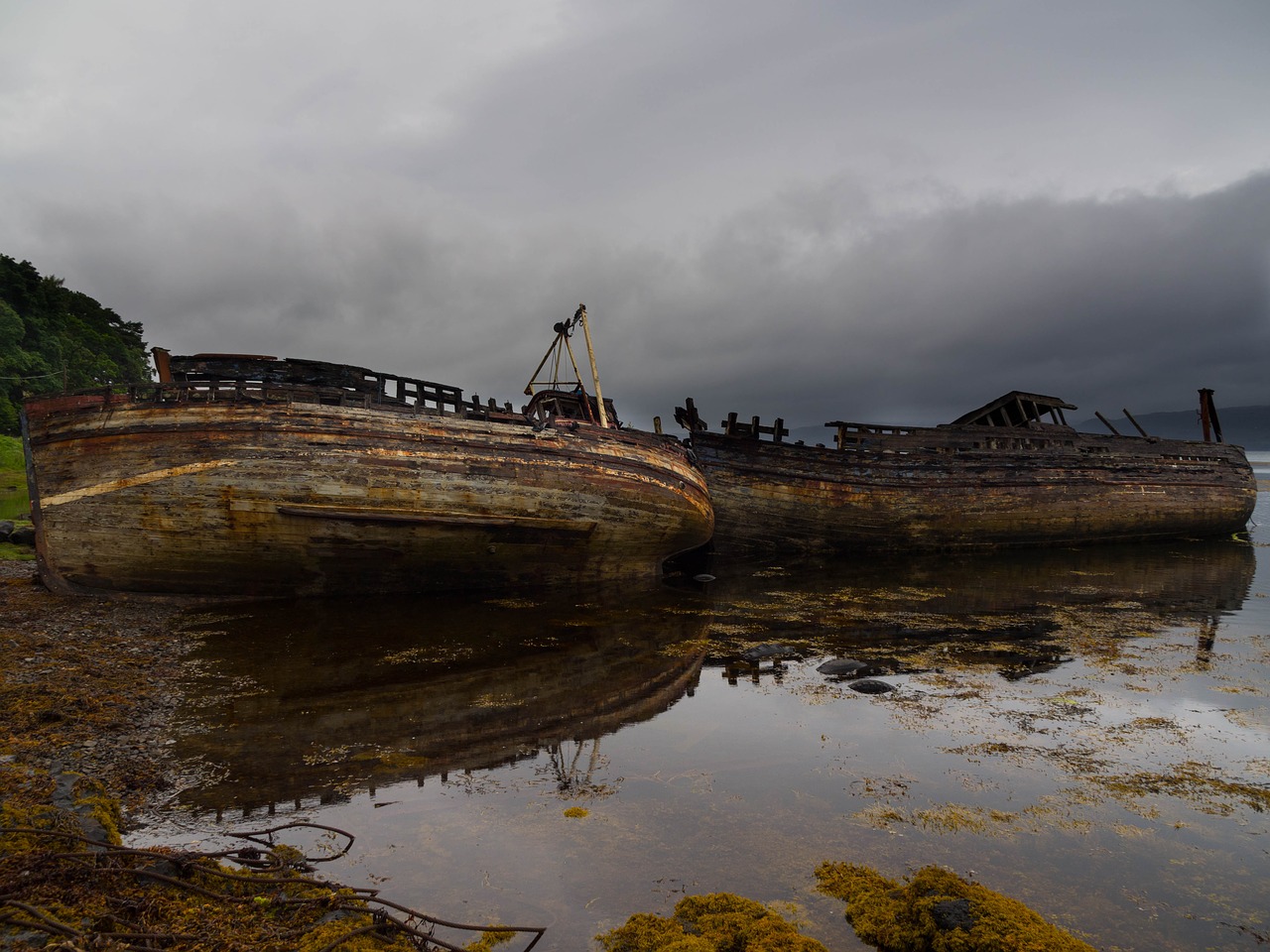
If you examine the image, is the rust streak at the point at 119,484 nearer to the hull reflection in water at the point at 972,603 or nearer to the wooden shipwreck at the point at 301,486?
the wooden shipwreck at the point at 301,486

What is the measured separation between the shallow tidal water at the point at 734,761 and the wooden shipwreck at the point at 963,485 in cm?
846

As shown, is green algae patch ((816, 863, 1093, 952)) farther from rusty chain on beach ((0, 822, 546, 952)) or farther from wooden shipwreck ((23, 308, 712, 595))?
wooden shipwreck ((23, 308, 712, 595))

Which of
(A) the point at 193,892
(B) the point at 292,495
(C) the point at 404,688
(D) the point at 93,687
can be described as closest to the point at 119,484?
(B) the point at 292,495

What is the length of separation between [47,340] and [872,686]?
67.3 metres

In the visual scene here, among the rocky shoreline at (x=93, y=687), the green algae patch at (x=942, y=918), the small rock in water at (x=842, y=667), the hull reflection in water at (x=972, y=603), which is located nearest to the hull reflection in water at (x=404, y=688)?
the rocky shoreline at (x=93, y=687)

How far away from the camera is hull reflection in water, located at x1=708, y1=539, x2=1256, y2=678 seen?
9.76m

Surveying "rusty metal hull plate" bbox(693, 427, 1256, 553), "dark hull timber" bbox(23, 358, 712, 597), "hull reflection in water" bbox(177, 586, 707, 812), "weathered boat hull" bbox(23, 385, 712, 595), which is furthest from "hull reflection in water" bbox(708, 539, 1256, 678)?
"weathered boat hull" bbox(23, 385, 712, 595)

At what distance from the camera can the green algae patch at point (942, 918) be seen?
129 inches

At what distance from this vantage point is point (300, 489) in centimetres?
1130

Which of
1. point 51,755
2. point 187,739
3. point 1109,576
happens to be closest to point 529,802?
point 187,739

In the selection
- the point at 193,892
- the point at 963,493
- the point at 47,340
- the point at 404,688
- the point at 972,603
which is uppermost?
the point at 47,340

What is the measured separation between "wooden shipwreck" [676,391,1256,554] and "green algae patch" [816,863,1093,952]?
51.5 ft

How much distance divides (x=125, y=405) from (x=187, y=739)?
784 centimetres

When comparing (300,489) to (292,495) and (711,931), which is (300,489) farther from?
(711,931)
